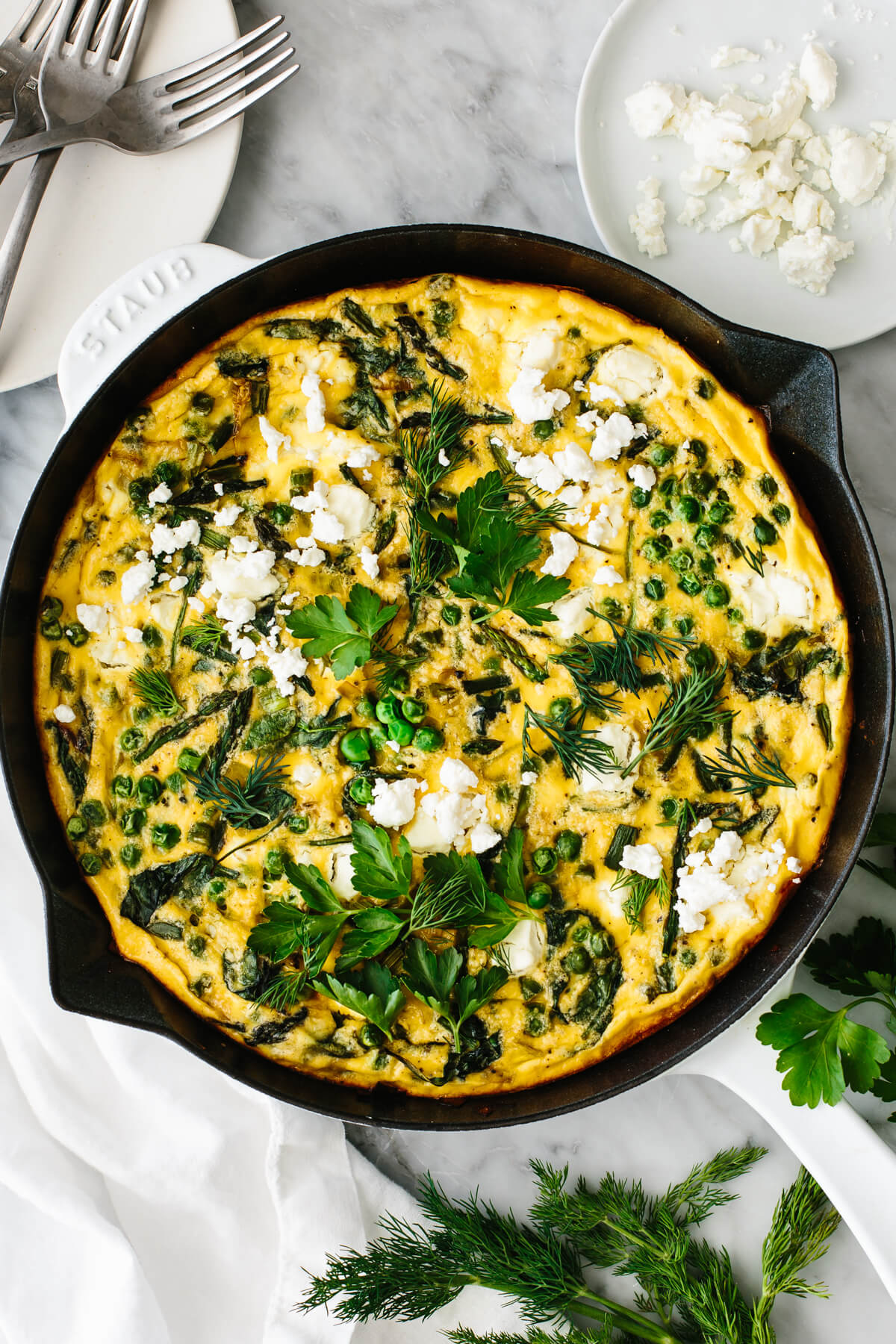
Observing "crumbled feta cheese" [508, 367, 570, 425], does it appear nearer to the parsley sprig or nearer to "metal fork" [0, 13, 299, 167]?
"metal fork" [0, 13, 299, 167]

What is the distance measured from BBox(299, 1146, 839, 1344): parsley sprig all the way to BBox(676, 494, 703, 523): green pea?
194cm

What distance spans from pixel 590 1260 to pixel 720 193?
317 centimetres

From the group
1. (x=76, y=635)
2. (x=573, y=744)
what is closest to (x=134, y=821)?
(x=76, y=635)

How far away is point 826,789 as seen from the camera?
257 centimetres

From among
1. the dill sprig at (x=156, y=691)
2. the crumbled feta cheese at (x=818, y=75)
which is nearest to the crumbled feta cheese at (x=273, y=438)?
the dill sprig at (x=156, y=691)

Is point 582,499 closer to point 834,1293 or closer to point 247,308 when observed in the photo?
point 247,308

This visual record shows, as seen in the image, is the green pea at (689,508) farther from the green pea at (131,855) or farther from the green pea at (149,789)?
the green pea at (131,855)

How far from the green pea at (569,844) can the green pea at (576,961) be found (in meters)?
0.22

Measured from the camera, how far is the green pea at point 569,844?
2555 millimetres

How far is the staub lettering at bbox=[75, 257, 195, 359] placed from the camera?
8.89 feet

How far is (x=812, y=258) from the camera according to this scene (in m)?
2.88

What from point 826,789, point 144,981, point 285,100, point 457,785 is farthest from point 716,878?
point 285,100

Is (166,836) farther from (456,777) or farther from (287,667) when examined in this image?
(456,777)

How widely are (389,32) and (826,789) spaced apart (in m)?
2.52
